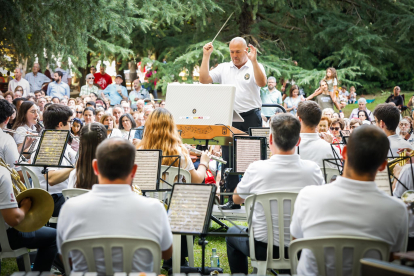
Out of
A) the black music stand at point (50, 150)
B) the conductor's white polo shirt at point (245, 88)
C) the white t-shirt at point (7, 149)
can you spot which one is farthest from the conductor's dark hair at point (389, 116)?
the white t-shirt at point (7, 149)

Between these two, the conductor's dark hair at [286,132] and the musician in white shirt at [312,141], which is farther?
the musician in white shirt at [312,141]

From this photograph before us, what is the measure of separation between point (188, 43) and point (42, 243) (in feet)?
40.8

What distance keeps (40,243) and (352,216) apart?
8.53ft

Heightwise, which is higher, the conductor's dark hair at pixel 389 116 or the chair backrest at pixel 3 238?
the conductor's dark hair at pixel 389 116

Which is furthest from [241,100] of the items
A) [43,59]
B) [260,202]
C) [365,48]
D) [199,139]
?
[365,48]

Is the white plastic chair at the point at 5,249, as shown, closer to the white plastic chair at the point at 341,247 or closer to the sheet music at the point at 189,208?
the sheet music at the point at 189,208

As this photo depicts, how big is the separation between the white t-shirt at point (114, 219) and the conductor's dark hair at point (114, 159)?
0.25ft

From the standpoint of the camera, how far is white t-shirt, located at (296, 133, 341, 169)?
15.6 ft

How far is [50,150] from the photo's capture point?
4.55 m

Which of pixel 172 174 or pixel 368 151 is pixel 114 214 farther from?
pixel 172 174

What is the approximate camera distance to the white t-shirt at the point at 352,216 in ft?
8.29

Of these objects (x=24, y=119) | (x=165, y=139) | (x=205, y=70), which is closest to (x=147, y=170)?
(x=165, y=139)

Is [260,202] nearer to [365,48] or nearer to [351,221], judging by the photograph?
[351,221]

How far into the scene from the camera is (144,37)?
16.5 m
